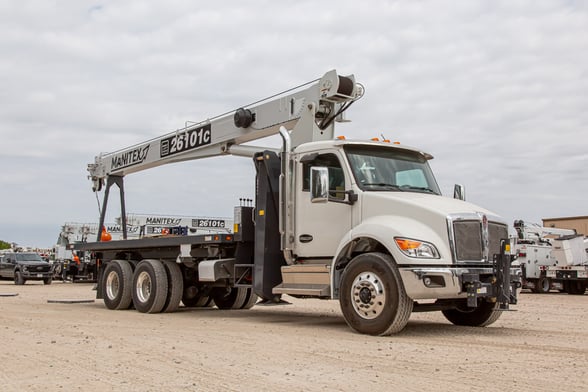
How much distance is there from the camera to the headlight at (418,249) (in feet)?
28.5

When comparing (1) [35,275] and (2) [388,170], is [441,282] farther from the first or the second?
(1) [35,275]

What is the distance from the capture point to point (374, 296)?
8922mm

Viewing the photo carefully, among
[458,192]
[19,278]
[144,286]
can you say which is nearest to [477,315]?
[458,192]

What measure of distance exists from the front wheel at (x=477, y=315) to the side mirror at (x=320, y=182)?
8.84 ft

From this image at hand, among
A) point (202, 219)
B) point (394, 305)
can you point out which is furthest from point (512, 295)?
point (202, 219)

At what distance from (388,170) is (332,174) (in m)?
0.84

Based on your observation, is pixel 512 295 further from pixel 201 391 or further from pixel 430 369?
pixel 201 391

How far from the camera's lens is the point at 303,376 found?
598 cm

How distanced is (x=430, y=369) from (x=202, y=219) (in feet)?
118

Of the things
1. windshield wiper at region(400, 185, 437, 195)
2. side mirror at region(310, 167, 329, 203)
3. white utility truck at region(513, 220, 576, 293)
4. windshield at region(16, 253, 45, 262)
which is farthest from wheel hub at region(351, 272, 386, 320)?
windshield at region(16, 253, 45, 262)

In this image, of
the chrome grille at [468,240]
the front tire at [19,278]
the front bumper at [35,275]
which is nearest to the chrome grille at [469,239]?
the chrome grille at [468,240]

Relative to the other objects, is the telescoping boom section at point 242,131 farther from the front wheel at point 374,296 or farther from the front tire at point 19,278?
the front tire at point 19,278

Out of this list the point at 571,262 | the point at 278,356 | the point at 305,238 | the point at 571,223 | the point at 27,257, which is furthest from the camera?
the point at 571,223

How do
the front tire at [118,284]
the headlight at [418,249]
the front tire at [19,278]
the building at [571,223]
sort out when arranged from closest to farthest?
1. the headlight at [418,249]
2. the front tire at [118,284]
3. the front tire at [19,278]
4. the building at [571,223]
